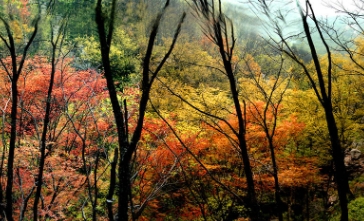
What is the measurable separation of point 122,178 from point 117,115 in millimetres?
482

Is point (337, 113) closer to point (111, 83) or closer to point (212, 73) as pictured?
point (212, 73)

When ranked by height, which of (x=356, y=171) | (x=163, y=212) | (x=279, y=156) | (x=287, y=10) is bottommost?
(x=163, y=212)

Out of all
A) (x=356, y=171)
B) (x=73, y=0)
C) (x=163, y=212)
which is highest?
(x=73, y=0)

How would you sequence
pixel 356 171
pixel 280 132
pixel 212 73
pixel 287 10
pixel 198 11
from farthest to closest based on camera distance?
pixel 212 73 → pixel 356 171 → pixel 280 132 → pixel 287 10 → pixel 198 11

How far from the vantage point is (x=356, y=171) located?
15.8m

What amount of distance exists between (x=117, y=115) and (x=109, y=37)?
0.61 m

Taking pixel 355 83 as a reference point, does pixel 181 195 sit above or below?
below

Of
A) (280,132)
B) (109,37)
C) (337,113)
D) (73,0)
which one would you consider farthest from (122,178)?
(73,0)

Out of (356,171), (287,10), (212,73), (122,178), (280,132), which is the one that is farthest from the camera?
(212,73)

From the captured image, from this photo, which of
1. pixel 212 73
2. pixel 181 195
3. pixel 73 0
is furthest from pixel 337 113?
pixel 73 0

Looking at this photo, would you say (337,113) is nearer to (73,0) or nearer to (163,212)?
(163,212)

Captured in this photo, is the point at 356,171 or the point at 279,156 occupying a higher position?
the point at 279,156

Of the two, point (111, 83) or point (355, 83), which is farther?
point (355, 83)

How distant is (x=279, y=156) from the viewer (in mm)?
13148
